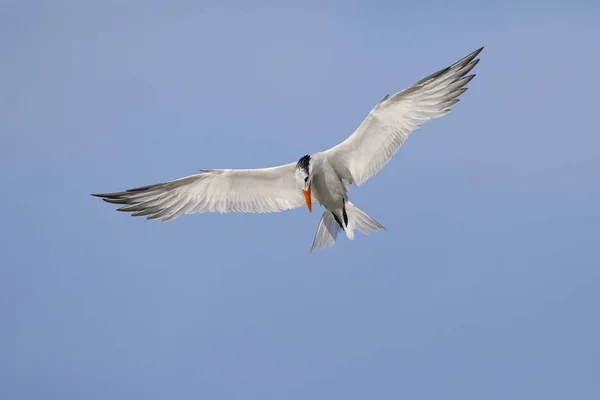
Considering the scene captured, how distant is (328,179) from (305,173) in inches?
14.5

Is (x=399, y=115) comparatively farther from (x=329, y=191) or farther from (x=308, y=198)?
(x=308, y=198)

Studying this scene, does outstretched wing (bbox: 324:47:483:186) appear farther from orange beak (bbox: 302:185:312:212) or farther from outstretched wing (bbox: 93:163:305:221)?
outstretched wing (bbox: 93:163:305:221)

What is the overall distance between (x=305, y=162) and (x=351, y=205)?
35.2 inches

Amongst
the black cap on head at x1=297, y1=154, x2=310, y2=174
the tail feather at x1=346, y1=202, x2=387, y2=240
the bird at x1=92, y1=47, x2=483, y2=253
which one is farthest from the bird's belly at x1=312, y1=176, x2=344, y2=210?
the black cap on head at x1=297, y1=154, x2=310, y2=174

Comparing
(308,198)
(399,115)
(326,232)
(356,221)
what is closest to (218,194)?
(308,198)

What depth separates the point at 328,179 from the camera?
10344 millimetres

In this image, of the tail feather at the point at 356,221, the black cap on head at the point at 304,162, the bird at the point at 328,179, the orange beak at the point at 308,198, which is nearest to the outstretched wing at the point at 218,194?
the bird at the point at 328,179

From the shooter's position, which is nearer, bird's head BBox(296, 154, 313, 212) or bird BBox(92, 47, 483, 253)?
bird BBox(92, 47, 483, 253)

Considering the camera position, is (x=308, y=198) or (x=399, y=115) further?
(x=308, y=198)

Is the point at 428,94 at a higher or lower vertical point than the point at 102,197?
lower

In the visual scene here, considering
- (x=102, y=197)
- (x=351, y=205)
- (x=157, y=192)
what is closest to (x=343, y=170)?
(x=351, y=205)

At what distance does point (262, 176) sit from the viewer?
422 inches

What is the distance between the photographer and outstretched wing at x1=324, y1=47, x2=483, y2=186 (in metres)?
9.79

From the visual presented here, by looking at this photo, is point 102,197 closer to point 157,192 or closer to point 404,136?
point 157,192
